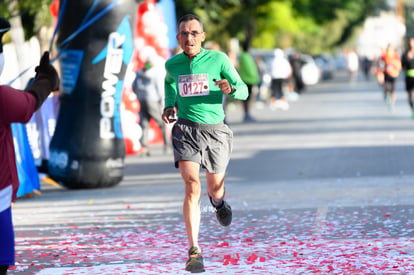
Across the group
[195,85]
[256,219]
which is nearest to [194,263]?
[195,85]

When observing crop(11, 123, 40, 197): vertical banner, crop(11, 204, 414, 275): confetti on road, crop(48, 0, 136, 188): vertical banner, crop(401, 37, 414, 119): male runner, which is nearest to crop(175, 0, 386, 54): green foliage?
crop(401, 37, 414, 119): male runner

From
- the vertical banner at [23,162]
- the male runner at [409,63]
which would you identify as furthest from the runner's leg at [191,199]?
the male runner at [409,63]

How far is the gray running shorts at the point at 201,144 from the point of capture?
7.63 metres

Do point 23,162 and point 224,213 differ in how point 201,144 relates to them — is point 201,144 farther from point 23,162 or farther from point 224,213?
point 23,162

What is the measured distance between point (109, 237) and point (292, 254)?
6.86 feet

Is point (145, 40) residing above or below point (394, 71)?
above

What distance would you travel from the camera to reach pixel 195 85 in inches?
298

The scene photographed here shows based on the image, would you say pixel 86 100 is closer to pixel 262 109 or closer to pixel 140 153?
pixel 140 153

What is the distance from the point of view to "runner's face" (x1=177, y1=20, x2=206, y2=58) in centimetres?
749

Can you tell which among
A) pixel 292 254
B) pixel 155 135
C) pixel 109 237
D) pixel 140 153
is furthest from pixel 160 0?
pixel 292 254

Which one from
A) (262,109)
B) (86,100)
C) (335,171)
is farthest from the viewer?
(262,109)

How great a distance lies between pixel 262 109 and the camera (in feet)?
114

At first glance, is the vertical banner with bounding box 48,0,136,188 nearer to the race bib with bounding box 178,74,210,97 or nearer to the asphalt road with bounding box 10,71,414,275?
the asphalt road with bounding box 10,71,414,275

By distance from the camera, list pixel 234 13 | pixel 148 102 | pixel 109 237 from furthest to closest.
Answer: pixel 234 13 < pixel 148 102 < pixel 109 237
